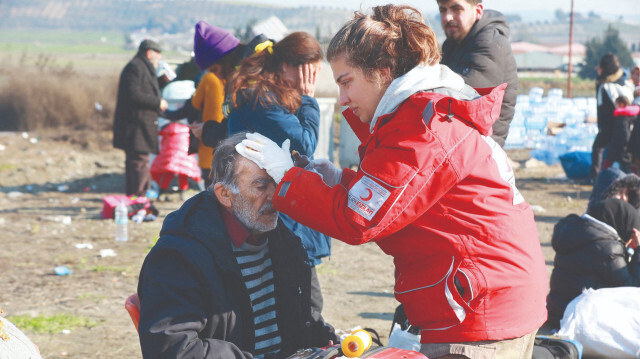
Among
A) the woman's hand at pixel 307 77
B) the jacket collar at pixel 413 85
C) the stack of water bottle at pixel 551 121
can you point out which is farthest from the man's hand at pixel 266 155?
the stack of water bottle at pixel 551 121

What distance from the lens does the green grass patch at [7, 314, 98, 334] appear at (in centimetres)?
510

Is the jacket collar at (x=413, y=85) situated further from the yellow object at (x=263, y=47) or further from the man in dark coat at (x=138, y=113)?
the man in dark coat at (x=138, y=113)

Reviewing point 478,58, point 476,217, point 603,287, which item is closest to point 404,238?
point 476,217

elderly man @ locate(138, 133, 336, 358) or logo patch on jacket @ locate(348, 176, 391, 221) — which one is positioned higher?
logo patch on jacket @ locate(348, 176, 391, 221)

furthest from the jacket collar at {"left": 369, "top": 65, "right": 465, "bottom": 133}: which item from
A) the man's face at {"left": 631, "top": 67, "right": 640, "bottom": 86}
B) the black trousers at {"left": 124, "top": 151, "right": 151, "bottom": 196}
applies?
the man's face at {"left": 631, "top": 67, "right": 640, "bottom": 86}

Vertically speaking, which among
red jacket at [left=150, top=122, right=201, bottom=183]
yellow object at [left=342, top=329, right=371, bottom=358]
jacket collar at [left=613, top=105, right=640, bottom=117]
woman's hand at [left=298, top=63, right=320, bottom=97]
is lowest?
red jacket at [left=150, top=122, right=201, bottom=183]

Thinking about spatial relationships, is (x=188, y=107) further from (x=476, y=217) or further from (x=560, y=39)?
(x=560, y=39)

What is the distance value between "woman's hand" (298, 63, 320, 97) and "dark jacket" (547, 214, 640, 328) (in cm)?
219

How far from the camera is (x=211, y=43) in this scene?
17.6 ft

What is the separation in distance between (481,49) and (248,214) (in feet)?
5.80

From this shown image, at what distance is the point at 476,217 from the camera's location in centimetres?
226

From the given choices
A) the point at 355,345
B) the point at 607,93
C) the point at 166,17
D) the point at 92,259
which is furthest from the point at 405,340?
the point at 166,17

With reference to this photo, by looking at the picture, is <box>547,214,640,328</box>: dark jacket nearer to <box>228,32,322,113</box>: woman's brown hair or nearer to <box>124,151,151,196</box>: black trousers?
<box>228,32,322,113</box>: woman's brown hair

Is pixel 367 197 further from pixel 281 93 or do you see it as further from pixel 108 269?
pixel 108 269
